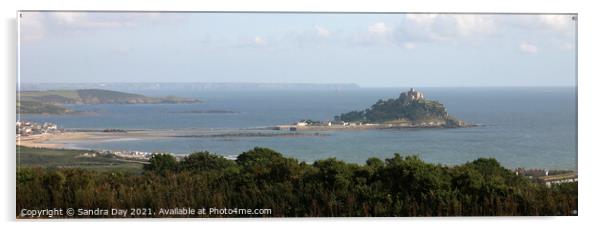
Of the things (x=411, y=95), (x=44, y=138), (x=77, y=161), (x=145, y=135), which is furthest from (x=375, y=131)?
(x=44, y=138)

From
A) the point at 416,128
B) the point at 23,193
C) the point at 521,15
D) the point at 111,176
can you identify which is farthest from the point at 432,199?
the point at 23,193

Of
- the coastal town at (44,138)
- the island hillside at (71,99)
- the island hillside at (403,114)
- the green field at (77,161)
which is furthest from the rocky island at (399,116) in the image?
the green field at (77,161)

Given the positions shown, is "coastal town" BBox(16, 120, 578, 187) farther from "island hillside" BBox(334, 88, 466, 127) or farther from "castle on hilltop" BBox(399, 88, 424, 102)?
"castle on hilltop" BBox(399, 88, 424, 102)

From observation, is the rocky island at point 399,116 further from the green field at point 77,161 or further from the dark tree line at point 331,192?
the green field at point 77,161

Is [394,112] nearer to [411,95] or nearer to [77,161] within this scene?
[411,95]

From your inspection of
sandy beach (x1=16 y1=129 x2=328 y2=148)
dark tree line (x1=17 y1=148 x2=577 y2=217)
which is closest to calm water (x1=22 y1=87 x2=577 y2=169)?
sandy beach (x1=16 y1=129 x2=328 y2=148)

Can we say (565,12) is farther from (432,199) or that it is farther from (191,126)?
(191,126)
